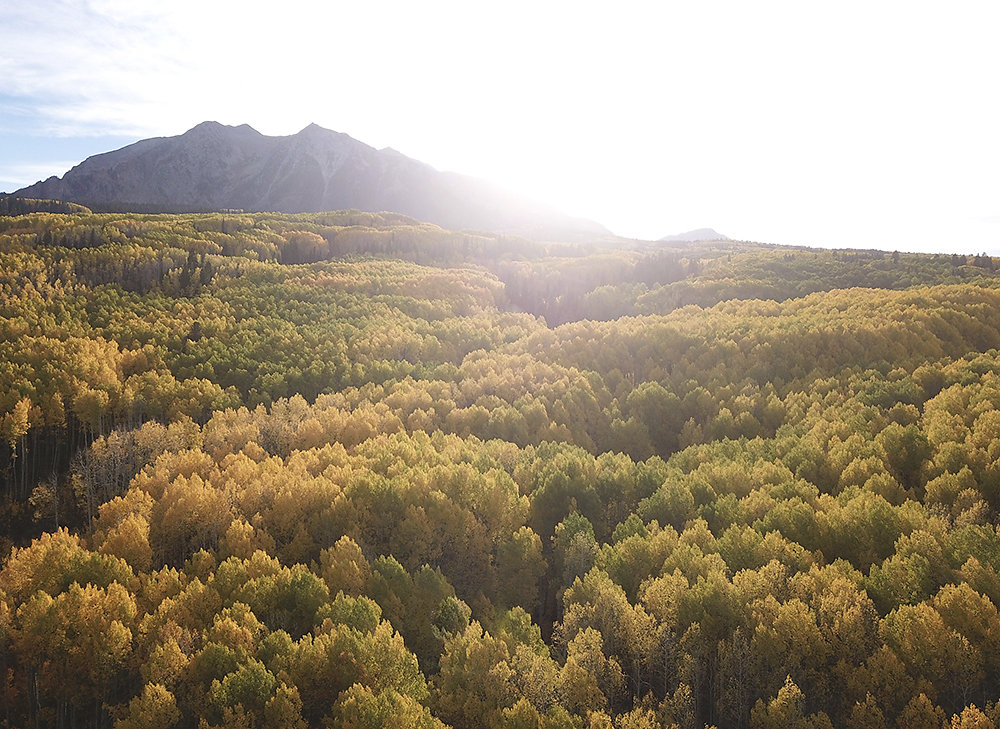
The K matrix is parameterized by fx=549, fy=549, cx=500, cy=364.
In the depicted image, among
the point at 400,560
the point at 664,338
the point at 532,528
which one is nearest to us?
the point at 400,560

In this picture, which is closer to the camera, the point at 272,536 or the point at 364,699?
the point at 364,699

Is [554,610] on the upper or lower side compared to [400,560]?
lower

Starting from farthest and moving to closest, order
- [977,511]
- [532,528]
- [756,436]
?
[756,436] → [532,528] → [977,511]

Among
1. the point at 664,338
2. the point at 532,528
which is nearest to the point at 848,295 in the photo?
the point at 664,338

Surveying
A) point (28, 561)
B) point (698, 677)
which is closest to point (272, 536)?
point (28, 561)

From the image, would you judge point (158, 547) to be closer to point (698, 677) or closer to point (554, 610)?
point (554, 610)

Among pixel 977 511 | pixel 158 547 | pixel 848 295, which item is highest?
pixel 848 295

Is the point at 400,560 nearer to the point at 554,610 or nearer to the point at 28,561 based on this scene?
the point at 554,610
